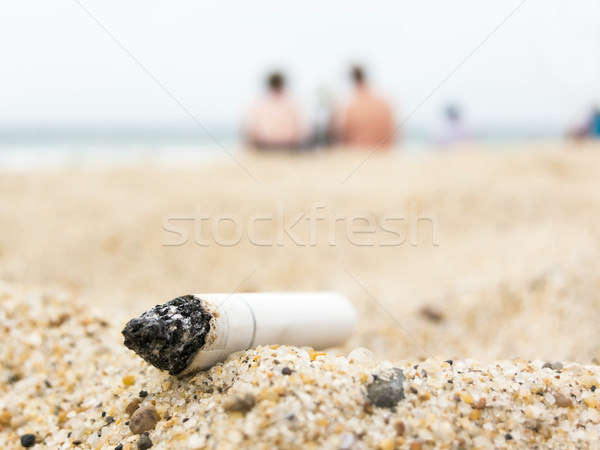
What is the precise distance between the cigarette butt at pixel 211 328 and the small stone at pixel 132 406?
0.53 feet

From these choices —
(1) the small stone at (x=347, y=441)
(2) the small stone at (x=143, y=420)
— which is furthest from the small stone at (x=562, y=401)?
(2) the small stone at (x=143, y=420)

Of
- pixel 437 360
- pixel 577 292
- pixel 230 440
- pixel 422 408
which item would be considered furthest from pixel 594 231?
pixel 230 440

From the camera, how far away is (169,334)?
149 cm

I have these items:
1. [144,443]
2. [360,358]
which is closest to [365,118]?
[360,358]

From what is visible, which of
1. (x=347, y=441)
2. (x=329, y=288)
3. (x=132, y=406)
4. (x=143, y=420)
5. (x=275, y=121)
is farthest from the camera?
(x=275, y=121)

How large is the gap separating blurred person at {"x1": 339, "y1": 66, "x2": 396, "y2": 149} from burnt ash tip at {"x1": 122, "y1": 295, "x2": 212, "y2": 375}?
6.34 metres

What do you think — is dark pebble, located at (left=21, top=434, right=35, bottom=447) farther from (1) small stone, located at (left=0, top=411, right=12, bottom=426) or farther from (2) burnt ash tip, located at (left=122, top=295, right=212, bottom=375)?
(2) burnt ash tip, located at (left=122, top=295, right=212, bottom=375)

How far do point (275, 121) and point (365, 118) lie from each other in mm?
1138

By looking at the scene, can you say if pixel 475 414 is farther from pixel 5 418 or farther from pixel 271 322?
pixel 5 418

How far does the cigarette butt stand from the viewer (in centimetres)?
149

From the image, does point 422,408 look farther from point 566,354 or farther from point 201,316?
point 566,354

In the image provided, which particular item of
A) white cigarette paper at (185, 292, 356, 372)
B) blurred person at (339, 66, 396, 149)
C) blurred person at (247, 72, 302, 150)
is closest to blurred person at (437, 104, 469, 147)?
blurred person at (339, 66, 396, 149)

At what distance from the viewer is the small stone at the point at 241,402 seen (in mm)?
1363

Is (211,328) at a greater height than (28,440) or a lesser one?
greater
